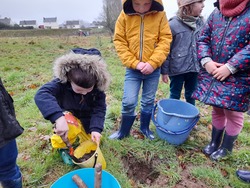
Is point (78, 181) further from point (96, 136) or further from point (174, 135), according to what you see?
point (174, 135)

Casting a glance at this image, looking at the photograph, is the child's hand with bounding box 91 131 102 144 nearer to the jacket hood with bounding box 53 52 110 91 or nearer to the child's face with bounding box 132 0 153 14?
the jacket hood with bounding box 53 52 110 91

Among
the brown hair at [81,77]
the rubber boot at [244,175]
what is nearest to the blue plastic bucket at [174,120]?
the rubber boot at [244,175]

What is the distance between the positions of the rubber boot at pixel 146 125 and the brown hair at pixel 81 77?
3.35 ft

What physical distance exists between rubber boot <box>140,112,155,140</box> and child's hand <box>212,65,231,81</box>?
1.00 metres

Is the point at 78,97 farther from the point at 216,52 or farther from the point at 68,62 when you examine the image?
the point at 216,52

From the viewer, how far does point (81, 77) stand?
198cm

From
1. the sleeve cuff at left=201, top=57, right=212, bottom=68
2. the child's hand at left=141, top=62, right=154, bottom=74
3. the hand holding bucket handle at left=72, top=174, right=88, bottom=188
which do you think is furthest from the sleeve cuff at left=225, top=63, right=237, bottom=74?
the hand holding bucket handle at left=72, top=174, right=88, bottom=188

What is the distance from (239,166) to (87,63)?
6.15ft

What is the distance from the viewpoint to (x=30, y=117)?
3.53 metres

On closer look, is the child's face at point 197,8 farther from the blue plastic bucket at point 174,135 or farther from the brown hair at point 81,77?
the brown hair at point 81,77

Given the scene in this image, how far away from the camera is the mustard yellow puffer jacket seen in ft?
8.12

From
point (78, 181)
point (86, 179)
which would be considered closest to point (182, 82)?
point (86, 179)

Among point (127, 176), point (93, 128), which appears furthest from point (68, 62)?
point (127, 176)

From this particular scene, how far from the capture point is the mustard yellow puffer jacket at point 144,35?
2475 millimetres
